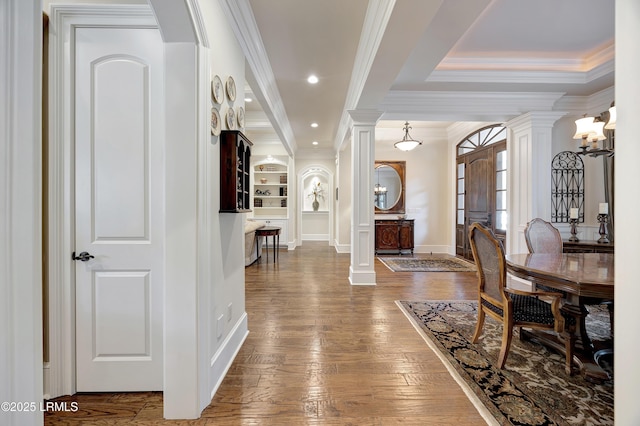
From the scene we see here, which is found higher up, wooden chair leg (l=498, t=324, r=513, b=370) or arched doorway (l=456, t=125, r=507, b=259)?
arched doorway (l=456, t=125, r=507, b=259)

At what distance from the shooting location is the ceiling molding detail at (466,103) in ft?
13.8

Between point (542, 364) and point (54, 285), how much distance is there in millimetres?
3308

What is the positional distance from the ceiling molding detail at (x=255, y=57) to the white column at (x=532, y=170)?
372 centimetres

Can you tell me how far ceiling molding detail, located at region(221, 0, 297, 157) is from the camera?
7.61ft

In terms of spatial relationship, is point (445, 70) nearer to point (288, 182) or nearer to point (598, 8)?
point (598, 8)

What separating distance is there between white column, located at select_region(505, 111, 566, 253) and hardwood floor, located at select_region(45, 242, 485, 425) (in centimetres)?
253

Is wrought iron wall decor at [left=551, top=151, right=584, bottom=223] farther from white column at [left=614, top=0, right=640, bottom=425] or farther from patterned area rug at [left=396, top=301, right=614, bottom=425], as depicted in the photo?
white column at [left=614, top=0, right=640, bottom=425]

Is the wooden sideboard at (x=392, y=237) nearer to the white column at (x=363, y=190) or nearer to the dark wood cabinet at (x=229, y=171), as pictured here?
the white column at (x=363, y=190)

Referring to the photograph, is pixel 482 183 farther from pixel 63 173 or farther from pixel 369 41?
pixel 63 173

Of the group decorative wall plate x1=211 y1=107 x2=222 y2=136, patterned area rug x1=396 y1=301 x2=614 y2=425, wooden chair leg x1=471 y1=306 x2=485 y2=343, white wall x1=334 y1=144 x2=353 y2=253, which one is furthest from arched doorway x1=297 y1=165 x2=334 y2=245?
decorative wall plate x1=211 y1=107 x2=222 y2=136

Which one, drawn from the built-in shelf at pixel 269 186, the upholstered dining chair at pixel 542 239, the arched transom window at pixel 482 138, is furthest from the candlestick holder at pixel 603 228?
the built-in shelf at pixel 269 186
